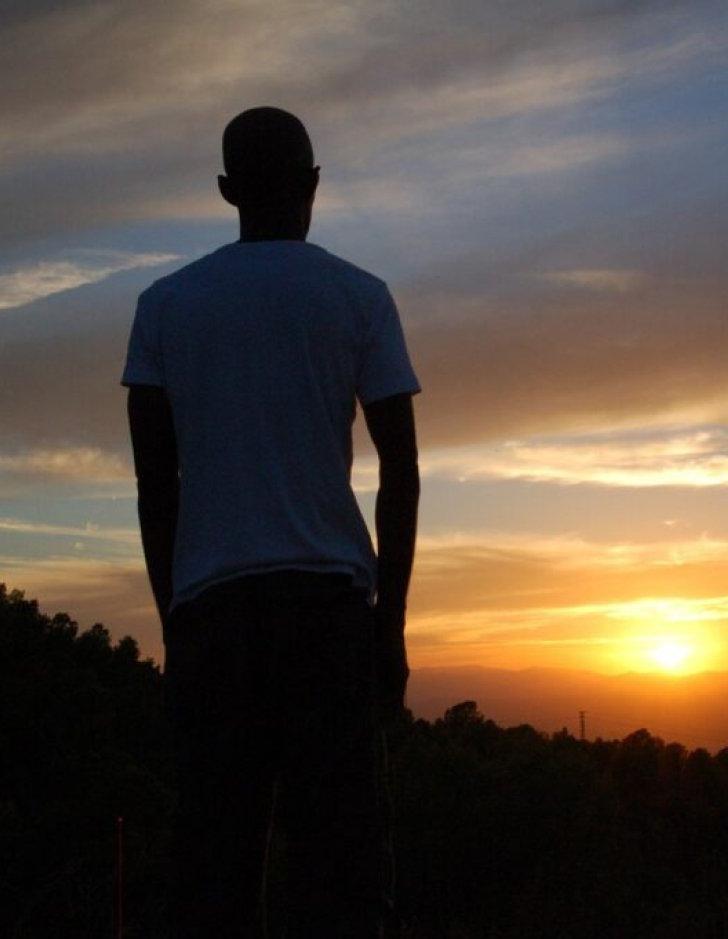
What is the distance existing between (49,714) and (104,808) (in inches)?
144

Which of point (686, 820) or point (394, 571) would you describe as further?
point (686, 820)

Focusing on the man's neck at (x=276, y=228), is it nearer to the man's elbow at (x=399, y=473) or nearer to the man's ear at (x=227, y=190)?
the man's ear at (x=227, y=190)

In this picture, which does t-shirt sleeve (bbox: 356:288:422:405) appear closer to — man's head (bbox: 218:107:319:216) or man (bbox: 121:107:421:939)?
man (bbox: 121:107:421:939)

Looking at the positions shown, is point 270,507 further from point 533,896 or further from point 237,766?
point 533,896

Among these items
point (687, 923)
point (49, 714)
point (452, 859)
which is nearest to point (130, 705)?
point (49, 714)

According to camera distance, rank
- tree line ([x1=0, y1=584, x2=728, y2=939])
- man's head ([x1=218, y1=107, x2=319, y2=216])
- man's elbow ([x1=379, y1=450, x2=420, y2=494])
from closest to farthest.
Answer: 1. man's elbow ([x1=379, y1=450, x2=420, y2=494])
2. man's head ([x1=218, y1=107, x2=319, y2=216])
3. tree line ([x1=0, y1=584, x2=728, y2=939])

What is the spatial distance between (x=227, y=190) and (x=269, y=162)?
0.13 metres

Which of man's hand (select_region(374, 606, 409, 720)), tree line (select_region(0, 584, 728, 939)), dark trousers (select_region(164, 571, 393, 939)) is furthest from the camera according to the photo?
tree line (select_region(0, 584, 728, 939))

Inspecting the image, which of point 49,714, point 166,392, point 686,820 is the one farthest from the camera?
point 49,714

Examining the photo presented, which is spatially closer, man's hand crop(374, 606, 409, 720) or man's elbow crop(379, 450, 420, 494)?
man's hand crop(374, 606, 409, 720)

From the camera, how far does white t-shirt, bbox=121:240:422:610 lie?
297cm

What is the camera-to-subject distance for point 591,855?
22.9 m

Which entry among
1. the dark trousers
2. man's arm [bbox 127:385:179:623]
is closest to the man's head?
man's arm [bbox 127:385:179:623]

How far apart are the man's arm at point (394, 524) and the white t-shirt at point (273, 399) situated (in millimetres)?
33
